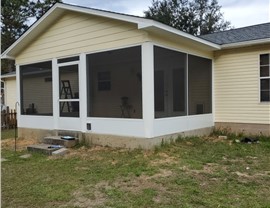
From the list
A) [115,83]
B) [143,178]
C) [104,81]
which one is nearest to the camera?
[143,178]

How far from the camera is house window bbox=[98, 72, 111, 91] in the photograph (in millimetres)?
8174

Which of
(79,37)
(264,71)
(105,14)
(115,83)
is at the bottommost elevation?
(115,83)

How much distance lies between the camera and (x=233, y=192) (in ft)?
13.3

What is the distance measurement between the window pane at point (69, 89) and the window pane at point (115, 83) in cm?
52

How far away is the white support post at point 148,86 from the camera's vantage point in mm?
6678

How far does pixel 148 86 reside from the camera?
671cm

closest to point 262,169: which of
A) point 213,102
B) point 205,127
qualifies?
point 205,127

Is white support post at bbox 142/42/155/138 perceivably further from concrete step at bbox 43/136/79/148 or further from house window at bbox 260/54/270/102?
house window at bbox 260/54/270/102

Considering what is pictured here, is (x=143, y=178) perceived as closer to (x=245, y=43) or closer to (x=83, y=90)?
(x=83, y=90)

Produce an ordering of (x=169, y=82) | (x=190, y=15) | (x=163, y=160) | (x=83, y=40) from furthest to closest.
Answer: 1. (x=190, y=15)
2. (x=83, y=40)
3. (x=169, y=82)
4. (x=163, y=160)

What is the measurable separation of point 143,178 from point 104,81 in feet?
13.1

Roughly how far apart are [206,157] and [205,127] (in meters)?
3.00

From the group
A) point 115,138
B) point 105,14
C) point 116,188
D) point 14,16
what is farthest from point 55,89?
point 14,16

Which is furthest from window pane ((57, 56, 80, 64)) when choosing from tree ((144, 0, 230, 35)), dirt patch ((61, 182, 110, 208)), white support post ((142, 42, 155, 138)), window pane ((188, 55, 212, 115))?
tree ((144, 0, 230, 35))
